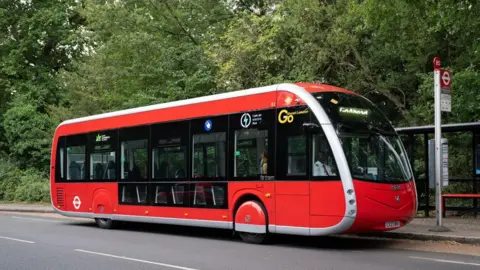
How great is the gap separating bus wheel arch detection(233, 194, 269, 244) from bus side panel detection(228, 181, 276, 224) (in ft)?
0.32

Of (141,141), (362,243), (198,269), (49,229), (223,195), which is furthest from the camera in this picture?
(49,229)

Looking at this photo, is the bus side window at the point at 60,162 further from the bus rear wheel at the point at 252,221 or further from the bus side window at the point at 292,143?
the bus side window at the point at 292,143

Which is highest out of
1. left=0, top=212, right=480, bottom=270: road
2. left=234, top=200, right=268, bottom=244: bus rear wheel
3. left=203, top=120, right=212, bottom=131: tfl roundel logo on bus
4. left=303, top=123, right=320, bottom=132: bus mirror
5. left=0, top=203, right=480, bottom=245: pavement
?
left=203, top=120, right=212, bottom=131: tfl roundel logo on bus

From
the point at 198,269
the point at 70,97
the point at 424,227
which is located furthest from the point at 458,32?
the point at 70,97

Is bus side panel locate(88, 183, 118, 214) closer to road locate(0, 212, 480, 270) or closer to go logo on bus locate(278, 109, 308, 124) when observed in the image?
road locate(0, 212, 480, 270)

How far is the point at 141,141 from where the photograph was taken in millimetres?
15969

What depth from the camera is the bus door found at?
11.4m

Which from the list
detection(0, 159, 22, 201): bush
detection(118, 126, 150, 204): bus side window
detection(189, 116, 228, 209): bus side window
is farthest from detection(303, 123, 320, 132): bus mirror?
detection(0, 159, 22, 201): bush

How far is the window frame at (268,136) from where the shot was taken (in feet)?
39.9

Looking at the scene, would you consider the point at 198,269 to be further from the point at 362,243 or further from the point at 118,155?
the point at 118,155

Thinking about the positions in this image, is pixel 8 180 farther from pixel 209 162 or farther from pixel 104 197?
pixel 209 162

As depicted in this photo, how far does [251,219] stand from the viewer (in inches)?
487

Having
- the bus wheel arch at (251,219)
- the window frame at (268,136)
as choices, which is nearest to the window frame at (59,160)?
the window frame at (268,136)

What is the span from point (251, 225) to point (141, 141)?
506cm
